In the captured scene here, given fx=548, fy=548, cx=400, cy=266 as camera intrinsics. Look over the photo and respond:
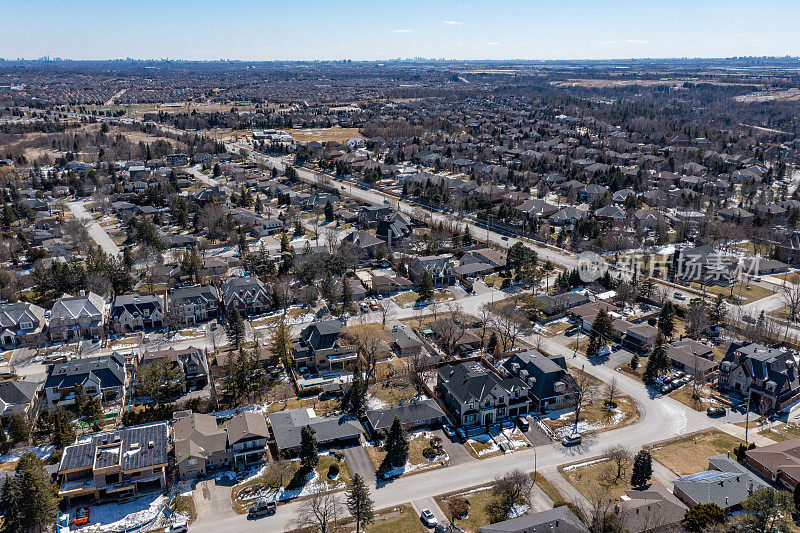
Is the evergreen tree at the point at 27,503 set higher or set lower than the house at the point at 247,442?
higher

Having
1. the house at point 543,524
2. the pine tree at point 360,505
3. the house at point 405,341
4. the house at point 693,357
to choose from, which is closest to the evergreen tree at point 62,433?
the pine tree at point 360,505

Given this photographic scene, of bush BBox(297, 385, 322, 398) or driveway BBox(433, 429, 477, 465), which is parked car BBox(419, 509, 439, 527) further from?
bush BBox(297, 385, 322, 398)

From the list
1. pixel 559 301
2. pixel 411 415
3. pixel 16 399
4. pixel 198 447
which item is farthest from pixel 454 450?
pixel 16 399

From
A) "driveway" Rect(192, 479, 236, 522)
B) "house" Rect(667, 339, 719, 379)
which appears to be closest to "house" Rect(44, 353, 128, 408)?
"driveway" Rect(192, 479, 236, 522)

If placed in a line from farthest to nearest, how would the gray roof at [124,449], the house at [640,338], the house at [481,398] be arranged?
the house at [640,338] → the house at [481,398] → the gray roof at [124,449]

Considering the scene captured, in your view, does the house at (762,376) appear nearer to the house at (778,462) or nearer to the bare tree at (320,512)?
the house at (778,462)

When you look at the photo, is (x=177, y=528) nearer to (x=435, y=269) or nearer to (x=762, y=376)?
(x=435, y=269)

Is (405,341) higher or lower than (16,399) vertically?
lower
